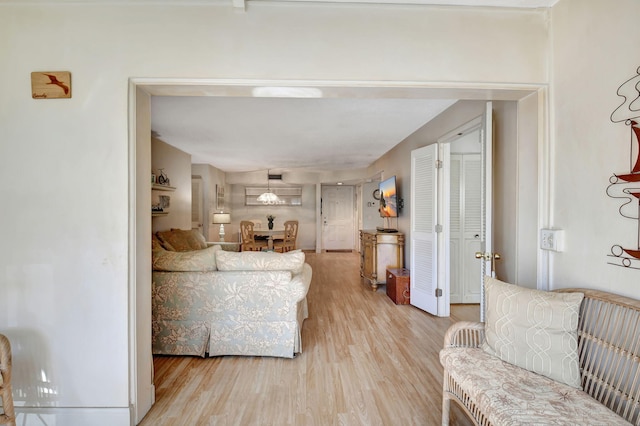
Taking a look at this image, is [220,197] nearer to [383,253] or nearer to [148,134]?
[383,253]

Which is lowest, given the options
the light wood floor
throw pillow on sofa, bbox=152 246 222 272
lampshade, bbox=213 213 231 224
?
the light wood floor

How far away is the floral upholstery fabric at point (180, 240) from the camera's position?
13.5ft

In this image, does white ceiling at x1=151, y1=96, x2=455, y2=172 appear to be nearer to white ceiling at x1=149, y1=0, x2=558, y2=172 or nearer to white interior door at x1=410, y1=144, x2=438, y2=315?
→ white ceiling at x1=149, y1=0, x2=558, y2=172

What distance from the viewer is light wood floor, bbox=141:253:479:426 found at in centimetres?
184

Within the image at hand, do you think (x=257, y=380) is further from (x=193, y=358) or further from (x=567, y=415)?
(x=567, y=415)

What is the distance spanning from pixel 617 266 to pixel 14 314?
10.7 ft

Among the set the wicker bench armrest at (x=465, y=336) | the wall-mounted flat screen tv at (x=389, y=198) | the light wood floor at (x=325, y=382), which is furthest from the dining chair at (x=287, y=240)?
the wicker bench armrest at (x=465, y=336)

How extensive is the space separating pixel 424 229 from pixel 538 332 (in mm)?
2320

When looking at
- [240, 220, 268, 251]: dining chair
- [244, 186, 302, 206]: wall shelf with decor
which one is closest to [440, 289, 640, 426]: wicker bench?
[240, 220, 268, 251]: dining chair

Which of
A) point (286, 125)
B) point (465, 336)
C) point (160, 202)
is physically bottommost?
point (465, 336)

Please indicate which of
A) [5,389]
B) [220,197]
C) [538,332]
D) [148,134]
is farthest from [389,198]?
[220,197]

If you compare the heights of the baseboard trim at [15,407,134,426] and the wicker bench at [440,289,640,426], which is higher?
the wicker bench at [440,289,640,426]

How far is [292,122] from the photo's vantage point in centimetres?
364

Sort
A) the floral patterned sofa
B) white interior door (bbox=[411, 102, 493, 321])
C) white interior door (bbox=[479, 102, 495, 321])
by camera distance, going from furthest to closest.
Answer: white interior door (bbox=[411, 102, 493, 321]), the floral patterned sofa, white interior door (bbox=[479, 102, 495, 321])
